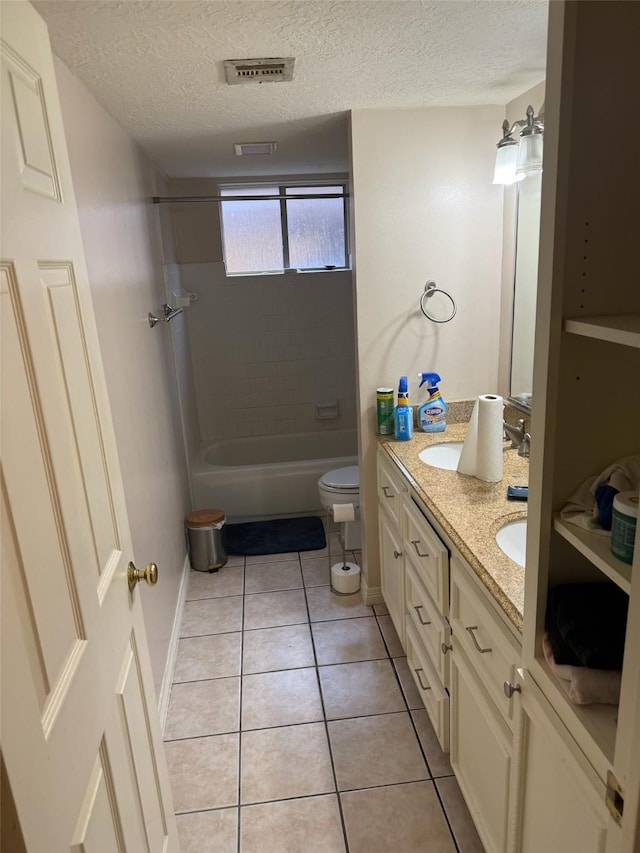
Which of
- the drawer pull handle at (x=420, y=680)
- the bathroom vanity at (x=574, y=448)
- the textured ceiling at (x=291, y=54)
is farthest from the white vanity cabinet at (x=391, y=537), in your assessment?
the textured ceiling at (x=291, y=54)

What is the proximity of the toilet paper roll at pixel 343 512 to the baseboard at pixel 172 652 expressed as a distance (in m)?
0.89

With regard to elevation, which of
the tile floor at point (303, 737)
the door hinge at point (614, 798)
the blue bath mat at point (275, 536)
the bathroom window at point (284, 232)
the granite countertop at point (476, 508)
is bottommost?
the tile floor at point (303, 737)

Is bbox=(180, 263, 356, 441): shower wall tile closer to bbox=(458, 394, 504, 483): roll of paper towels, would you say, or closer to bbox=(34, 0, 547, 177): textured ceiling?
bbox=(34, 0, 547, 177): textured ceiling

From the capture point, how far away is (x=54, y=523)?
2.96 feet

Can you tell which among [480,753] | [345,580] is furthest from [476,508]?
[345,580]

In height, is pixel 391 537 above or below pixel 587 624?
below

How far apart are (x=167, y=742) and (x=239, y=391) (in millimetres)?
2664

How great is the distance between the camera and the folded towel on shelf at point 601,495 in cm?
95

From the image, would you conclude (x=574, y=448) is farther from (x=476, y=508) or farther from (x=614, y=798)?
(x=476, y=508)

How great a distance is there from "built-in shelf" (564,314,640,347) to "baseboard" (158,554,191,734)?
1743mm

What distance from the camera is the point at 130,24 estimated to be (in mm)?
1354

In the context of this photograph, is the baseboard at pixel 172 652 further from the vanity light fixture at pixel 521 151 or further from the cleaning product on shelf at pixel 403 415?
the vanity light fixture at pixel 521 151

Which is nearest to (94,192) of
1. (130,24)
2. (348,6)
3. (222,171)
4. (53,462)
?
(130,24)

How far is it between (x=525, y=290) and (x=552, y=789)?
1.80 meters
